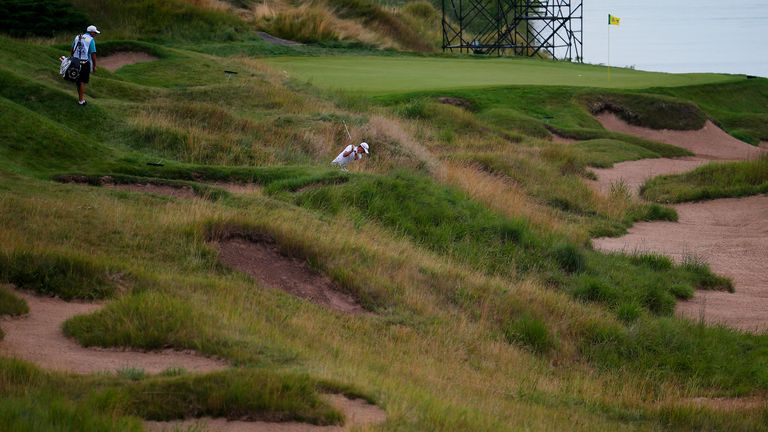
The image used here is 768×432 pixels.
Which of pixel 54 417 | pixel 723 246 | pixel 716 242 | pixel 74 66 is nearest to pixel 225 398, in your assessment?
pixel 54 417

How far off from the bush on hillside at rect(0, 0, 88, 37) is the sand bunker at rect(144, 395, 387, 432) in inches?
1075

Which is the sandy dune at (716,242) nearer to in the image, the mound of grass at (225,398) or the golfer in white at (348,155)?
the golfer in white at (348,155)

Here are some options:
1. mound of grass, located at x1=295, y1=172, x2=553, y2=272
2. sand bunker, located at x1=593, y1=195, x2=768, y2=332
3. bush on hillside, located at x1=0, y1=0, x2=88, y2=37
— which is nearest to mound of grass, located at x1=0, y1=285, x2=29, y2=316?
mound of grass, located at x1=295, y1=172, x2=553, y2=272

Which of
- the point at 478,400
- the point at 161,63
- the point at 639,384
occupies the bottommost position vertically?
the point at 639,384

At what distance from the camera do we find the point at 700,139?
33000 millimetres

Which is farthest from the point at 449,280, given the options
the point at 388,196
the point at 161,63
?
the point at 161,63

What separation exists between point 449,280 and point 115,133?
733 centimetres

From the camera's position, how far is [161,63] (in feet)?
87.5

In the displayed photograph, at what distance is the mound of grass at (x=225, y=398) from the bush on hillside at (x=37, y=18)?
2727 cm

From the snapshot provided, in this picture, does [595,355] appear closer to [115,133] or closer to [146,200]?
[146,200]

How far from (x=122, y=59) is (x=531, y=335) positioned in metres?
18.4

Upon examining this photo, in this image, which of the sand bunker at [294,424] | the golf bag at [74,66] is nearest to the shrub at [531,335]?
the sand bunker at [294,424]

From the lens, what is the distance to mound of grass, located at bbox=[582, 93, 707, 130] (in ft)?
110

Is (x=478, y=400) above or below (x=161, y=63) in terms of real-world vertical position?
below
